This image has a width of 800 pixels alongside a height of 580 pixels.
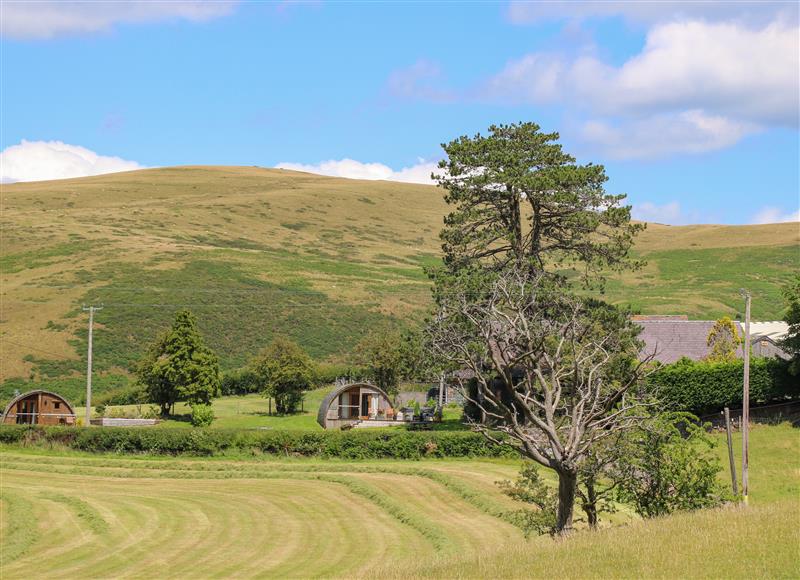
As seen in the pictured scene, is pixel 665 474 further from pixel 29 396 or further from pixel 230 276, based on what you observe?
pixel 230 276

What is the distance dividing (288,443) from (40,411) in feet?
80.0

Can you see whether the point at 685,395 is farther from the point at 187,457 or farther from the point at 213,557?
the point at 213,557

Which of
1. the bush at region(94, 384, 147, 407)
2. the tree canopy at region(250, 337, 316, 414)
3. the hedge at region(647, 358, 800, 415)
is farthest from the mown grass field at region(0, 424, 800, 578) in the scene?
the bush at region(94, 384, 147, 407)

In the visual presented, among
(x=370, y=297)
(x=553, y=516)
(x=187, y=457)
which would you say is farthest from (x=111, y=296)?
(x=553, y=516)

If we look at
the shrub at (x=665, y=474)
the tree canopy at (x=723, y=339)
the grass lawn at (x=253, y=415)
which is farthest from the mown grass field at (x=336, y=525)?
the tree canopy at (x=723, y=339)

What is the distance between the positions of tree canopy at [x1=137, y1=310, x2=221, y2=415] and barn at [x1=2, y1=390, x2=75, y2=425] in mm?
6351

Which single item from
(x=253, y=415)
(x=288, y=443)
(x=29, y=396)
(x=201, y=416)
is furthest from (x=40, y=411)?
(x=288, y=443)

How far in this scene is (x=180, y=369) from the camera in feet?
236

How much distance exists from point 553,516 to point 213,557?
35.3 ft

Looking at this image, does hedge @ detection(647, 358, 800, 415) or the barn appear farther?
the barn

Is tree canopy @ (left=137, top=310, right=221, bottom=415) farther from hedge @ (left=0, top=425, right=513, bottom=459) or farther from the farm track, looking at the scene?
the farm track

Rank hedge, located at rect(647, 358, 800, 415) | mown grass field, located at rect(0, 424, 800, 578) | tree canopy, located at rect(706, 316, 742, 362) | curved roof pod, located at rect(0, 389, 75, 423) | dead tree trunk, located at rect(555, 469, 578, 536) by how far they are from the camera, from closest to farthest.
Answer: mown grass field, located at rect(0, 424, 800, 578) < dead tree trunk, located at rect(555, 469, 578, 536) < hedge, located at rect(647, 358, 800, 415) < tree canopy, located at rect(706, 316, 742, 362) < curved roof pod, located at rect(0, 389, 75, 423)

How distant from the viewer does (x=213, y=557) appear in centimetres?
3117

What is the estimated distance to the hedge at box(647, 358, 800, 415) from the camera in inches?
2105
